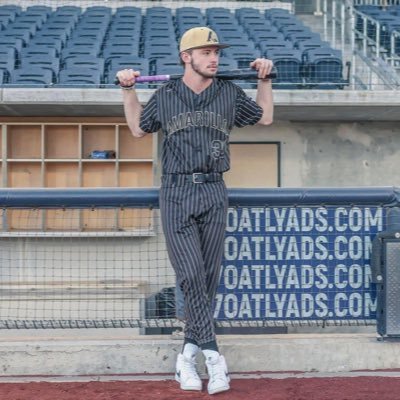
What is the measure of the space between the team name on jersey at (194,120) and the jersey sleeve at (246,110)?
8.1 inches

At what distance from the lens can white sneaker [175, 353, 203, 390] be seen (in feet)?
15.1

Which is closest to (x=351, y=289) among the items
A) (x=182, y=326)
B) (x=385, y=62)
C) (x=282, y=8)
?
(x=182, y=326)

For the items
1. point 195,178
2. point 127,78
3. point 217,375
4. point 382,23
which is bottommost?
point 217,375

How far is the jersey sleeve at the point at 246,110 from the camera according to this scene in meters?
4.87

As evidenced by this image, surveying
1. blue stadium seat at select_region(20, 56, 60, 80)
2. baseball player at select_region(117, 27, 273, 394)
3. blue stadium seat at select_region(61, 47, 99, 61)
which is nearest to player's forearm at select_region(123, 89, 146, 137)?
baseball player at select_region(117, 27, 273, 394)

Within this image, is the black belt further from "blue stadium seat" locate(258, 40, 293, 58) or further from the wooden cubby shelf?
"blue stadium seat" locate(258, 40, 293, 58)

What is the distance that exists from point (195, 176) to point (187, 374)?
1119 millimetres

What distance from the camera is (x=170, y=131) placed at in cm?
471

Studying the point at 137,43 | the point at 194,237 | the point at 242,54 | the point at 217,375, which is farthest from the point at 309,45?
the point at 217,375

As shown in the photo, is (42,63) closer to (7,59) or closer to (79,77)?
(7,59)

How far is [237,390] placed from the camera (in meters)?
4.64

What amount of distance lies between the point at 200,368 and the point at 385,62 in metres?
11.6

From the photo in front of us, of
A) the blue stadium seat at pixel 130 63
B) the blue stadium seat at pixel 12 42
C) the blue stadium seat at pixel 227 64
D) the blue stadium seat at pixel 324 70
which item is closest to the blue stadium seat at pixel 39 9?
the blue stadium seat at pixel 12 42

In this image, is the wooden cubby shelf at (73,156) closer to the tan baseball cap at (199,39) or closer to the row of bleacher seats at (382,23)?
the row of bleacher seats at (382,23)
